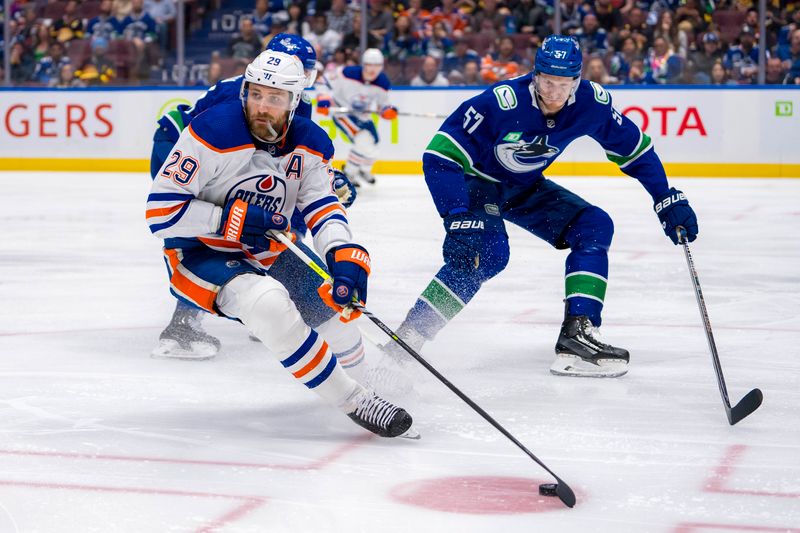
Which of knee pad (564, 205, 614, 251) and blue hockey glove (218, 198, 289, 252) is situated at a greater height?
blue hockey glove (218, 198, 289, 252)

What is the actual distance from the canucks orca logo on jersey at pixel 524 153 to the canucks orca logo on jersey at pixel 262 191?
2.90 feet

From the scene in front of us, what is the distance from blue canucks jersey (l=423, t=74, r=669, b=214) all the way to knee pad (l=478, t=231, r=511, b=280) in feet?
0.54

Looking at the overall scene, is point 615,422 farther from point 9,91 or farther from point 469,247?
point 9,91

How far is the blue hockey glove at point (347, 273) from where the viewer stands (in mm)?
2750

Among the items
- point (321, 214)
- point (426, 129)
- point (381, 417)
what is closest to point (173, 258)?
point (321, 214)

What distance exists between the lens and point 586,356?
3.54 meters

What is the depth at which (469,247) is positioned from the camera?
353 cm

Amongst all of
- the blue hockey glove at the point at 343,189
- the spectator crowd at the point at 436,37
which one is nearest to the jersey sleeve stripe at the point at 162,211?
the blue hockey glove at the point at 343,189

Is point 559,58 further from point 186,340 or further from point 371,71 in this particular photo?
point 371,71

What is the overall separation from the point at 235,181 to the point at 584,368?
1180 millimetres

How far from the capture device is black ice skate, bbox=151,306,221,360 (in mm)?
3773

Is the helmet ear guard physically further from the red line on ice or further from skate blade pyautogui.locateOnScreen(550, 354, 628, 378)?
the red line on ice

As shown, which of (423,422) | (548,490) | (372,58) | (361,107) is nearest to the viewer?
(548,490)

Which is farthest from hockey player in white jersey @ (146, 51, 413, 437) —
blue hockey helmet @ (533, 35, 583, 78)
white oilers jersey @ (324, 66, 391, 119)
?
white oilers jersey @ (324, 66, 391, 119)
